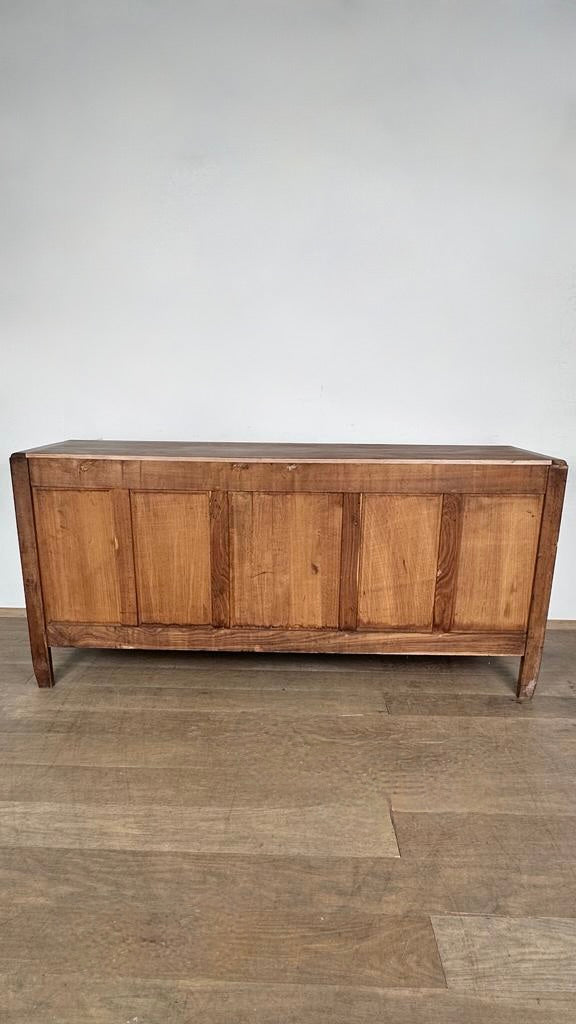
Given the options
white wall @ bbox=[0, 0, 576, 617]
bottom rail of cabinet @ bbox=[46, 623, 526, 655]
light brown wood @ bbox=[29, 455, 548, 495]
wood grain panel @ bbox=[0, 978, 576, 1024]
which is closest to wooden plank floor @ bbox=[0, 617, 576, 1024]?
wood grain panel @ bbox=[0, 978, 576, 1024]

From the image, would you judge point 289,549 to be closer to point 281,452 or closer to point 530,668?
point 281,452

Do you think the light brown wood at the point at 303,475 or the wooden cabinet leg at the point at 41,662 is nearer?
the light brown wood at the point at 303,475

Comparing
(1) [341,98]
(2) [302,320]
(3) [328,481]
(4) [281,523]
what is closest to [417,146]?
(1) [341,98]

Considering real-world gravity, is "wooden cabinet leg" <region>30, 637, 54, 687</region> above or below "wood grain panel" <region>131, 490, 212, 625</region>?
below

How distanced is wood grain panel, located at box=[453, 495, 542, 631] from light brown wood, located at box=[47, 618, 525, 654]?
6 cm

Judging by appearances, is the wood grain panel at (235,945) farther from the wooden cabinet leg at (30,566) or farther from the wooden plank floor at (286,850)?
the wooden cabinet leg at (30,566)

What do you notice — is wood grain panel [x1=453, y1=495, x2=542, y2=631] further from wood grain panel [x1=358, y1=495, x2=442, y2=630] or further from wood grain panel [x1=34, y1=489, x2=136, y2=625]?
wood grain panel [x1=34, y1=489, x2=136, y2=625]

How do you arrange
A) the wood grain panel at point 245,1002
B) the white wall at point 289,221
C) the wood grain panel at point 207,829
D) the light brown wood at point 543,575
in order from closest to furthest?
the wood grain panel at point 245,1002 → the wood grain panel at point 207,829 → the light brown wood at point 543,575 → the white wall at point 289,221

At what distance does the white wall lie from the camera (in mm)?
2064

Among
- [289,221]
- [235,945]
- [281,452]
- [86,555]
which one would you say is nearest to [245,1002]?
[235,945]

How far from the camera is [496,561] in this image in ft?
6.03

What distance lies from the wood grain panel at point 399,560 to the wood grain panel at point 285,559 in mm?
96

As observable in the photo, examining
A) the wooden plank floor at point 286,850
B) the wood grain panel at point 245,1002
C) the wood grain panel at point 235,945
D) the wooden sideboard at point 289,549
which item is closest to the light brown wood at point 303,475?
the wooden sideboard at point 289,549

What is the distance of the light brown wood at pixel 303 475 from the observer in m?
1.77
